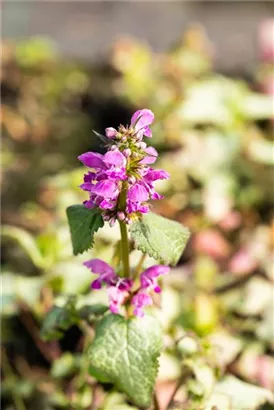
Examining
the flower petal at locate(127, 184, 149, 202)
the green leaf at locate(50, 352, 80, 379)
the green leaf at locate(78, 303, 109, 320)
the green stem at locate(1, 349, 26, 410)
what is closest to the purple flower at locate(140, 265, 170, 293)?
the green leaf at locate(78, 303, 109, 320)

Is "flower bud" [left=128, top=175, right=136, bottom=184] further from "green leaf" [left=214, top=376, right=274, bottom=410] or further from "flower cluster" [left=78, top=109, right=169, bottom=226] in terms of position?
"green leaf" [left=214, top=376, right=274, bottom=410]

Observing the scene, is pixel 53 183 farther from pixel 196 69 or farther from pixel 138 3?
pixel 138 3

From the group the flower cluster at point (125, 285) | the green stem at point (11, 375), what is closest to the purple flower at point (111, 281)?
the flower cluster at point (125, 285)

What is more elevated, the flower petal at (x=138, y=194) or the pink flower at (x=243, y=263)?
the flower petal at (x=138, y=194)

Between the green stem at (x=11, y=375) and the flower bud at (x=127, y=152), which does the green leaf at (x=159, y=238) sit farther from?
the green stem at (x=11, y=375)

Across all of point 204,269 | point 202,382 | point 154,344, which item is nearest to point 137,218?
point 154,344

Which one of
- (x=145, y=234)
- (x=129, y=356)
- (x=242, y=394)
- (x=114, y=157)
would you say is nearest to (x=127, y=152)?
(x=114, y=157)
